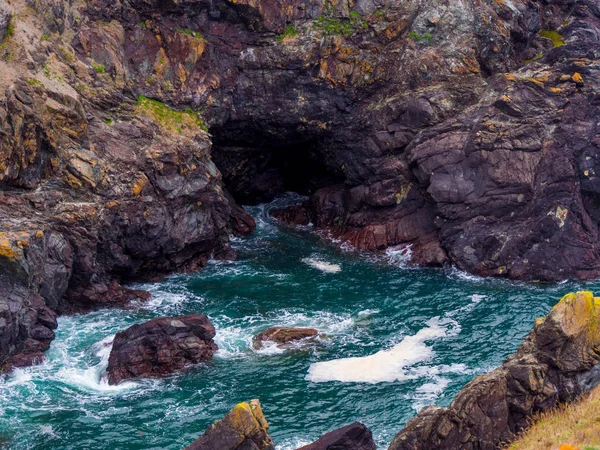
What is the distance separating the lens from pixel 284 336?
44.5 metres

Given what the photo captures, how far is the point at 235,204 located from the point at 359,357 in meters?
29.2

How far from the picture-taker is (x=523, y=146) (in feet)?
184

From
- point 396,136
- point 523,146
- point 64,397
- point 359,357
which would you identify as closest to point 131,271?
point 64,397

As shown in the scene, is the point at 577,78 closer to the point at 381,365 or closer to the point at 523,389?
the point at 381,365

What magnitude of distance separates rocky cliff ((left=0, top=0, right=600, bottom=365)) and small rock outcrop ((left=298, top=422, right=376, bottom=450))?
64.0ft

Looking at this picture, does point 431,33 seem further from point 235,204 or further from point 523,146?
point 235,204

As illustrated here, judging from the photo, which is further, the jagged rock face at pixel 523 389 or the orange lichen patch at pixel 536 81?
the orange lichen patch at pixel 536 81

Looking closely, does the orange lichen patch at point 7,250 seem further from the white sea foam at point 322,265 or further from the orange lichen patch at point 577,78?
the orange lichen patch at point 577,78

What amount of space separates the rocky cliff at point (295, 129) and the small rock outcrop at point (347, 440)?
19503 mm

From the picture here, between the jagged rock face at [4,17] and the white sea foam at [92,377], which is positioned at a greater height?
the jagged rock face at [4,17]

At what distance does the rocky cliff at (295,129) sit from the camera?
4809cm

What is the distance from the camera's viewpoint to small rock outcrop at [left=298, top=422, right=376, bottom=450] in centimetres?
3112

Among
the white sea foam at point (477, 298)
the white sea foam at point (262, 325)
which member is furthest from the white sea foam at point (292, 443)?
the white sea foam at point (477, 298)

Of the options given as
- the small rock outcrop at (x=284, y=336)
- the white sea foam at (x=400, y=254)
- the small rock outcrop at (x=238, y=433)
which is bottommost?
the small rock outcrop at (x=284, y=336)
